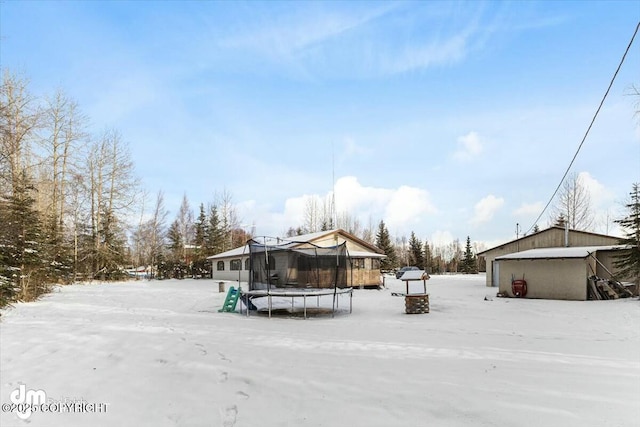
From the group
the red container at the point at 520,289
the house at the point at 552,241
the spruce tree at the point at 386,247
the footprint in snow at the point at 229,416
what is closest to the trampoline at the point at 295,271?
the footprint in snow at the point at 229,416

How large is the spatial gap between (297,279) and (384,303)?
3620 mm

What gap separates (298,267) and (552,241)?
1568 cm

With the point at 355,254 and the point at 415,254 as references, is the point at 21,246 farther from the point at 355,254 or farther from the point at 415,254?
the point at 415,254

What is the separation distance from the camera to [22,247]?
14.0 meters

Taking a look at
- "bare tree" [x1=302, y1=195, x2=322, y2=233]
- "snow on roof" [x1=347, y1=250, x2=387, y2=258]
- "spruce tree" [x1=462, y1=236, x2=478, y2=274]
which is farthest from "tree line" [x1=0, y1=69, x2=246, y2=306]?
"spruce tree" [x1=462, y1=236, x2=478, y2=274]

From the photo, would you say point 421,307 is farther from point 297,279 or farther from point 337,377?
point 337,377

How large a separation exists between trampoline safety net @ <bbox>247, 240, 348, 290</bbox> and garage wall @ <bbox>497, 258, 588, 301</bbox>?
880 cm

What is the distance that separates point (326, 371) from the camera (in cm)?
511

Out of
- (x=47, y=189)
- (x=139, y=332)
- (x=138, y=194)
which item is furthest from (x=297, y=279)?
(x=138, y=194)

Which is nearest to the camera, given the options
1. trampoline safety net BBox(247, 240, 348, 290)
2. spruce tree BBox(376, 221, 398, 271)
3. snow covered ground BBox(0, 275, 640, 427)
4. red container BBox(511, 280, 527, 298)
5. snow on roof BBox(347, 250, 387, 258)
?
snow covered ground BBox(0, 275, 640, 427)

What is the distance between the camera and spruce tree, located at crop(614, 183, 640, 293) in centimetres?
1471

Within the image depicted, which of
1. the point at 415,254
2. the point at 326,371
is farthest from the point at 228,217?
the point at 326,371

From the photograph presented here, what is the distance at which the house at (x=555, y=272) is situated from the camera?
48.9 ft

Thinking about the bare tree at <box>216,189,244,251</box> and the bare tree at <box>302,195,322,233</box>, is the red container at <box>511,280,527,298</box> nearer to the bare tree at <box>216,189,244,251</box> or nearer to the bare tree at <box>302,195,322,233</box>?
the bare tree at <box>216,189,244,251</box>
